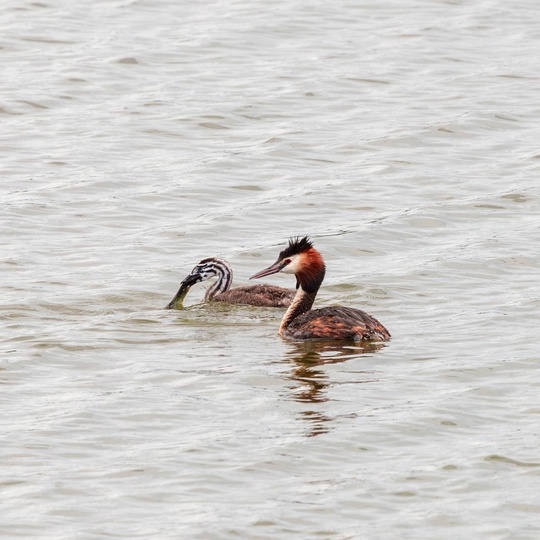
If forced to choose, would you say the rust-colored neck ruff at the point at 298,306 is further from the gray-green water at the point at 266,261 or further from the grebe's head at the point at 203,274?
the grebe's head at the point at 203,274

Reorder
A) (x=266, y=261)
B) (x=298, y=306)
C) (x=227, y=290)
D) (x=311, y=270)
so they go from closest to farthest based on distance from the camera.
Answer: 1. (x=298, y=306)
2. (x=311, y=270)
3. (x=227, y=290)
4. (x=266, y=261)

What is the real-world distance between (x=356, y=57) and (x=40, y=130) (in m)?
6.18

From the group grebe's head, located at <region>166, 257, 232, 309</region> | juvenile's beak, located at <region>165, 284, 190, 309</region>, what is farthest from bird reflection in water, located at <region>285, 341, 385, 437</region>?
grebe's head, located at <region>166, 257, 232, 309</region>

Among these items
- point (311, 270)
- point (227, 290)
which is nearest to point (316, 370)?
point (311, 270)

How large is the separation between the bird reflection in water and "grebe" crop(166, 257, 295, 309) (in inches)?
69.7

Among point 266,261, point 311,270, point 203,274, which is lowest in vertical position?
point 266,261

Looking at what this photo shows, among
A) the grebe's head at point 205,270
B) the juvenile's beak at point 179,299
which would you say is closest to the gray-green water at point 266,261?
the juvenile's beak at point 179,299

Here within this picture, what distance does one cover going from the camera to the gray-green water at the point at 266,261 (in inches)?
411

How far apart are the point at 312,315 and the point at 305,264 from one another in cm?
82

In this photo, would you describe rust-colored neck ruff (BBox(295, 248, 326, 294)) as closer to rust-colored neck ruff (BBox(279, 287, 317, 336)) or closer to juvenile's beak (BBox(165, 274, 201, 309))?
rust-colored neck ruff (BBox(279, 287, 317, 336))

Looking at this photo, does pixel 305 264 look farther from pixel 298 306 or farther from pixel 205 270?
pixel 205 270

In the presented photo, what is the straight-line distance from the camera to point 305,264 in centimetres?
1512

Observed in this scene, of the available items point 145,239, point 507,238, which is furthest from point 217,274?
point 507,238

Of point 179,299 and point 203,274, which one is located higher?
point 203,274
